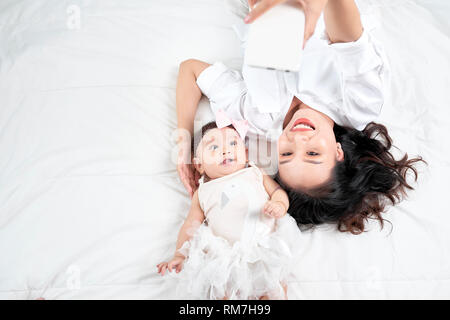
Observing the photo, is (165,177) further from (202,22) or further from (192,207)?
(202,22)

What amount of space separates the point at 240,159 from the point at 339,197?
28 cm

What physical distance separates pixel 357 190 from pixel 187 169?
467 millimetres

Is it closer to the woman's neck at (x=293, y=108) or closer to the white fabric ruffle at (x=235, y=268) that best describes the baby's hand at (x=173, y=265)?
the white fabric ruffle at (x=235, y=268)

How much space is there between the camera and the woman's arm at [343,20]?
88 cm

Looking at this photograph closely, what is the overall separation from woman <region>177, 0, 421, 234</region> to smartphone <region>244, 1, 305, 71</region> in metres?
0.25

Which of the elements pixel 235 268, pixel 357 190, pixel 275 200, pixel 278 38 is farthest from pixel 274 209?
pixel 278 38

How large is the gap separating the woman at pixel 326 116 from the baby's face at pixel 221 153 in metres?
0.07

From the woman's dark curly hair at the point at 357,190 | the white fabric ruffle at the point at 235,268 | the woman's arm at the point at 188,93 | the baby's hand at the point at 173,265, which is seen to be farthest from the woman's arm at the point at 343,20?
the baby's hand at the point at 173,265

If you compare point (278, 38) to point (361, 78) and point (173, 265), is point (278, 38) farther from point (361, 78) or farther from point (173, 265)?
point (173, 265)

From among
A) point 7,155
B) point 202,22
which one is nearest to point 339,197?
point 202,22

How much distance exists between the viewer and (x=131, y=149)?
1.04 metres

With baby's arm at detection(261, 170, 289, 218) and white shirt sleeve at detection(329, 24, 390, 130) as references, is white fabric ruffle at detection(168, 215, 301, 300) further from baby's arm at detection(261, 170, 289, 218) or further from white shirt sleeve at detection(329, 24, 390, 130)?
white shirt sleeve at detection(329, 24, 390, 130)

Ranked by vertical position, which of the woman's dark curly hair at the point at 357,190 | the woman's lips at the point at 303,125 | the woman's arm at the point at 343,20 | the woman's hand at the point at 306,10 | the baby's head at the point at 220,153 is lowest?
the woman's dark curly hair at the point at 357,190
